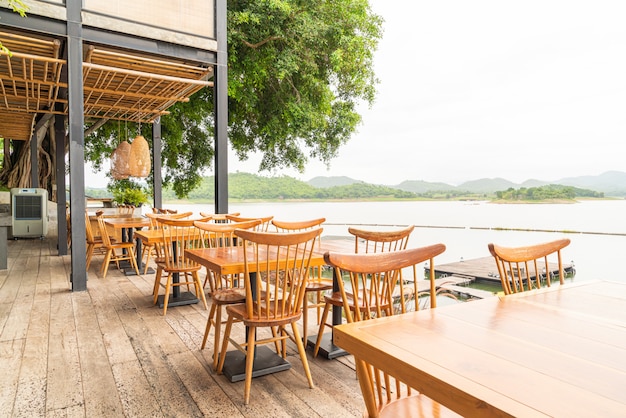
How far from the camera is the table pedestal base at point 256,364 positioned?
258cm

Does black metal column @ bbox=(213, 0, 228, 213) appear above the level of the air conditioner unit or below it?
above

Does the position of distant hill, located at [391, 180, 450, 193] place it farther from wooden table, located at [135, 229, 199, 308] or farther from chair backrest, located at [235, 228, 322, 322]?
chair backrest, located at [235, 228, 322, 322]

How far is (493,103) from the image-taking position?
42500 millimetres

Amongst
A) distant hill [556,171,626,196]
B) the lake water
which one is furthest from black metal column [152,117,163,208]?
distant hill [556,171,626,196]

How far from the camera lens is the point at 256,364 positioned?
8.89 ft

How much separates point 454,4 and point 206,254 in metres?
35.7

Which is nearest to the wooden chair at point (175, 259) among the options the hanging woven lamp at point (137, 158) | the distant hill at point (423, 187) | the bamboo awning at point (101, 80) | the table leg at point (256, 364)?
the table leg at point (256, 364)

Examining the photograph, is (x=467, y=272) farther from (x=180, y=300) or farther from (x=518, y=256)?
(x=518, y=256)

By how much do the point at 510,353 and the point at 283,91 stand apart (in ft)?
31.6

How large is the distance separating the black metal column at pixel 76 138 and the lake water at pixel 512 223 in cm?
530

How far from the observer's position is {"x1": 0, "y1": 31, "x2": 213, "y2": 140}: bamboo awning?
4977 mm

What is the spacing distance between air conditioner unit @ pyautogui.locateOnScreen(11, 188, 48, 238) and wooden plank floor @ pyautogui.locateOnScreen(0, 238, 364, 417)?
574cm

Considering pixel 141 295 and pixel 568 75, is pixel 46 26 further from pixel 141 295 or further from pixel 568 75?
pixel 568 75

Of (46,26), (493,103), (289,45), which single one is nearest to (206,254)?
(46,26)
